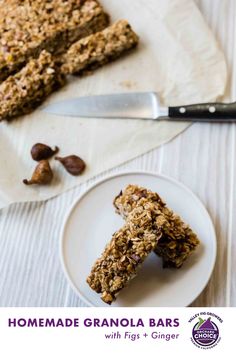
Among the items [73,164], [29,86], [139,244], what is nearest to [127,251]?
[139,244]

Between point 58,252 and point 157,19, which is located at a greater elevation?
point 157,19

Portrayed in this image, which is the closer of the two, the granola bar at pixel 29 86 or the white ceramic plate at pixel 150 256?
the white ceramic plate at pixel 150 256

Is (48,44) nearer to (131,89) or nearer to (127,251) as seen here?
(131,89)

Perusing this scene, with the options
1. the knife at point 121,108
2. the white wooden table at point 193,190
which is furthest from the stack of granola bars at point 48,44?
the white wooden table at point 193,190

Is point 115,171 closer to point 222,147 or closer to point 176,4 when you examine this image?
point 222,147
